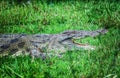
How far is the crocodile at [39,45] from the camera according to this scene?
4.84 m

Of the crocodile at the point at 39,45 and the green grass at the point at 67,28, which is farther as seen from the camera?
the crocodile at the point at 39,45

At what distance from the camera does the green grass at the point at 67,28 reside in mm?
4094

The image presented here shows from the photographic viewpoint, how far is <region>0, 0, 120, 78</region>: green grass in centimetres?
409

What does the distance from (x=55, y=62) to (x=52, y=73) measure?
35 centimetres

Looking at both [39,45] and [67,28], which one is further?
[67,28]

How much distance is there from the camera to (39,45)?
5.08 metres

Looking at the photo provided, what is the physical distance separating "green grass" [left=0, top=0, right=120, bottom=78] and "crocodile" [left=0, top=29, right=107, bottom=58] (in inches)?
6.2

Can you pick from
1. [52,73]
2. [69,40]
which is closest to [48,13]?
[69,40]

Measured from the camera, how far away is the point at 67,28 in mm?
6488

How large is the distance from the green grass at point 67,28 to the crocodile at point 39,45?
16 cm

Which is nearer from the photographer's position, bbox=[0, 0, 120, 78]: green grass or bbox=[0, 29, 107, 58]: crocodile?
bbox=[0, 0, 120, 78]: green grass

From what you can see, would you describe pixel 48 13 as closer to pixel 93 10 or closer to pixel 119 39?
pixel 93 10

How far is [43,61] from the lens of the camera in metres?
4.59

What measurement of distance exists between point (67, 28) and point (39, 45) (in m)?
1.51
